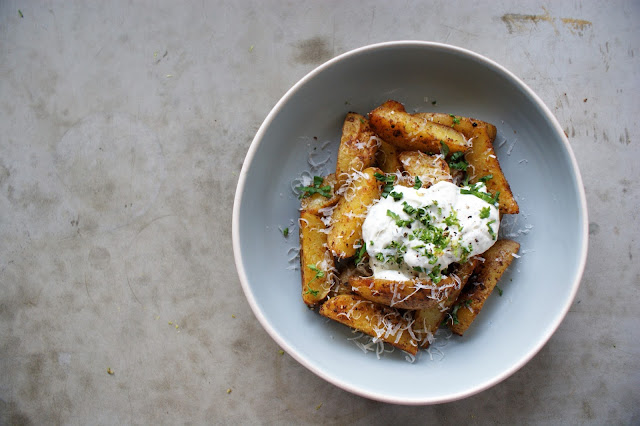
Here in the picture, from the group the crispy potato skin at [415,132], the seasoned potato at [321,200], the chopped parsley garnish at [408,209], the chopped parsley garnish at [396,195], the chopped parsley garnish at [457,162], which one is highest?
the crispy potato skin at [415,132]

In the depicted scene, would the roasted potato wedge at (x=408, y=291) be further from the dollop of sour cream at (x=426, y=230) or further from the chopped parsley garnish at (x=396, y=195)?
the chopped parsley garnish at (x=396, y=195)

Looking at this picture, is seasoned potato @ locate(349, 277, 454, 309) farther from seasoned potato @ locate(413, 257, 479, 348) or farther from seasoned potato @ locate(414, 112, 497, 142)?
seasoned potato @ locate(414, 112, 497, 142)

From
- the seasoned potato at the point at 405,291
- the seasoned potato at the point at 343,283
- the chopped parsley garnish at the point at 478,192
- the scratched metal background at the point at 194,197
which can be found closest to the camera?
the seasoned potato at the point at 405,291

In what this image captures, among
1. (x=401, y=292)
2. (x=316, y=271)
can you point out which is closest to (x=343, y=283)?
(x=316, y=271)

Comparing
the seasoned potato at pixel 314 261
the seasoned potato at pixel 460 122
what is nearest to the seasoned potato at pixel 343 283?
the seasoned potato at pixel 314 261

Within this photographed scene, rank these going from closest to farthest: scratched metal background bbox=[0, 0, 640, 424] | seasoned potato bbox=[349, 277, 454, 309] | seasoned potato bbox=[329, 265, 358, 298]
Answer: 1. seasoned potato bbox=[349, 277, 454, 309]
2. seasoned potato bbox=[329, 265, 358, 298]
3. scratched metal background bbox=[0, 0, 640, 424]

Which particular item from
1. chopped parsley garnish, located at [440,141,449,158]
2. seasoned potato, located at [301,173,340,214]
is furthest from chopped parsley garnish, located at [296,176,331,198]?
chopped parsley garnish, located at [440,141,449,158]
